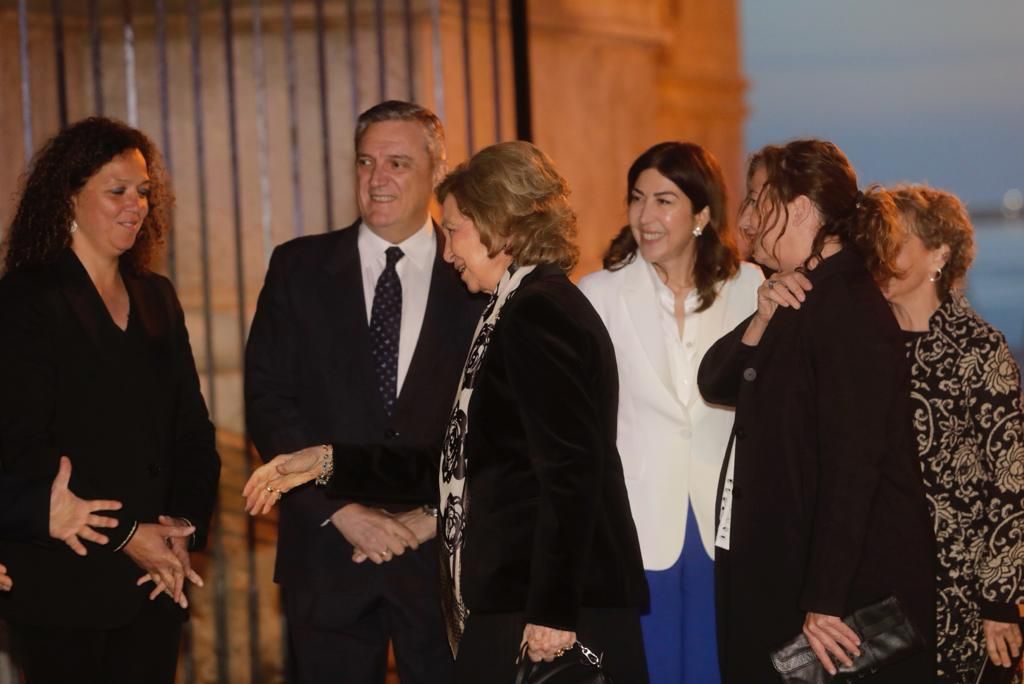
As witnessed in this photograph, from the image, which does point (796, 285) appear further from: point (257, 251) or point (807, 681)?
point (257, 251)

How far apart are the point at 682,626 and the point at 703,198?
3.57ft

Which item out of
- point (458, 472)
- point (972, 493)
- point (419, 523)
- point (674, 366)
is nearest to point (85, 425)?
point (419, 523)

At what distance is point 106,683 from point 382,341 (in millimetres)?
1046

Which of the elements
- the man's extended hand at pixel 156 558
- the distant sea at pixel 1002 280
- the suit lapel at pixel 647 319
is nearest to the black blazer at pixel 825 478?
the suit lapel at pixel 647 319

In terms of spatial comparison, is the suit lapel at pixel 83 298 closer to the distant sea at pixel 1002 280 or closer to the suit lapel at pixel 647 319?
the suit lapel at pixel 647 319

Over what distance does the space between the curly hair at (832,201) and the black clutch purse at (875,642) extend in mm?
701

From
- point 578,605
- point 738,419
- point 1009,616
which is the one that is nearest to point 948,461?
point 1009,616

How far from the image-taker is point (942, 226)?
333 cm

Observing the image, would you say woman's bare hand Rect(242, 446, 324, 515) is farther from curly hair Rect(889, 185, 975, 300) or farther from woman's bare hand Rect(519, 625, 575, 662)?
curly hair Rect(889, 185, 975, 300)

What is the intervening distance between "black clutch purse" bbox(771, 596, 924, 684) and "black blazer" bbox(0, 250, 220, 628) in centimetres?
154

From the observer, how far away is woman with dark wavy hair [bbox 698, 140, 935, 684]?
8.60 feet

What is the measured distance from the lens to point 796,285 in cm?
281

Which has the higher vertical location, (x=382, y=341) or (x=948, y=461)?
(x=382, y=341)

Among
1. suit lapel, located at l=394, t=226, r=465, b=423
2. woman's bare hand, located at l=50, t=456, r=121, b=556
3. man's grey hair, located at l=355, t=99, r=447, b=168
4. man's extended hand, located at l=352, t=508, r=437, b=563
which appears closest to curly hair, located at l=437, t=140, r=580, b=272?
suit lapel, located at l=394, t=226, r=465, b=423
